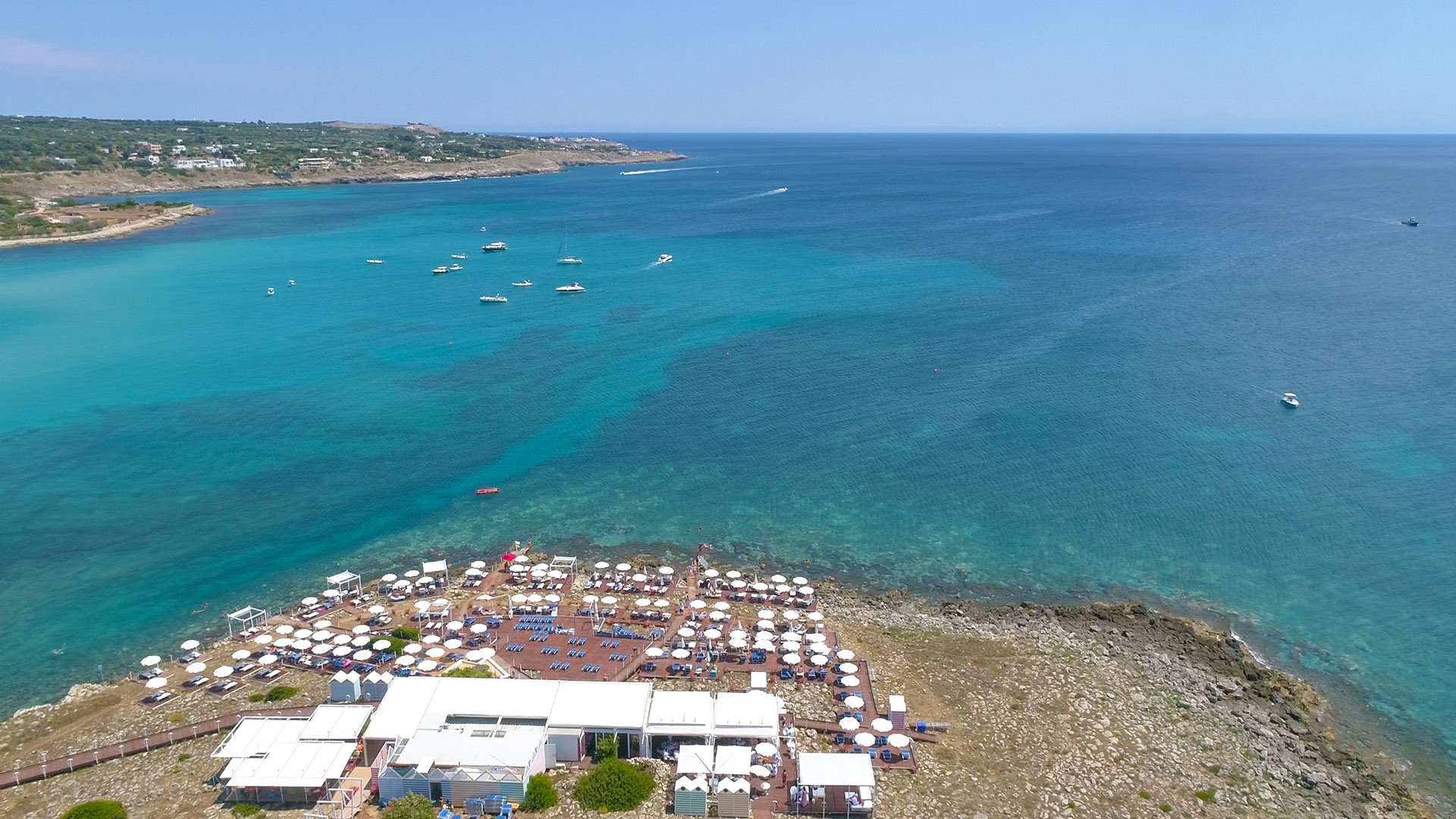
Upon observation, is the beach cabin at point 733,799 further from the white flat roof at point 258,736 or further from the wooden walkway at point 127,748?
the wooden walkway at point 127,748

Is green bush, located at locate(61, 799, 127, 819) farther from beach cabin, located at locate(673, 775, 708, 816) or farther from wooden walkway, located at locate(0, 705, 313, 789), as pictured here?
beach cabin, located at locate(673, 775, 708, 816)

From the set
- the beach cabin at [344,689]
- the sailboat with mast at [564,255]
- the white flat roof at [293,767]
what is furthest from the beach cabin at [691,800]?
the sailboat with mast at [564,255]

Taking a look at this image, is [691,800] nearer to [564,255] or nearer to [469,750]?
[469,750]

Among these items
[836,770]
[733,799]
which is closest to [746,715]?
[733,799]

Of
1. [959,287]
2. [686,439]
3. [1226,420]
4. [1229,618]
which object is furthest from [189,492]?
[959,287]

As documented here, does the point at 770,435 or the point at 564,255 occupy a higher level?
the point at 564,255

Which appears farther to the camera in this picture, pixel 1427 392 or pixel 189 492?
pixel 1427 392

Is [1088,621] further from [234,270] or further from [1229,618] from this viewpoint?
[234,270]
